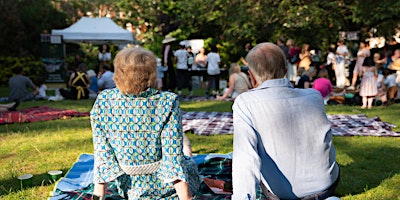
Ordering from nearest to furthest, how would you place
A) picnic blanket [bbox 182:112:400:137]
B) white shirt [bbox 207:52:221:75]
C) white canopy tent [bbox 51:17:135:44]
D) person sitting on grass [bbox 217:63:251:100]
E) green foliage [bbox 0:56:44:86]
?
picnic blanket [bbox 182:112:400:137] → person sitting on grass [bbox 217:63:251:100] → white shirt [bbox 207:52:221:75] → white canopy tent [bbox 51:17:135:44] → green foliage [bbox 0:56:44:86]

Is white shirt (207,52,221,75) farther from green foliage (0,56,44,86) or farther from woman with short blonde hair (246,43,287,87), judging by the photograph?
woman with short blonde hair (246,43,287,87)

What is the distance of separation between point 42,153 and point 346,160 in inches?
155

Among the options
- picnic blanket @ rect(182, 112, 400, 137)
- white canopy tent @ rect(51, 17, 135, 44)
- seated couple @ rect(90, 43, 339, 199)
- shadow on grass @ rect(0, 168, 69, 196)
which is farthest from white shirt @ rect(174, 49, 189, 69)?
seated couple @ rect(90, 43, 339, 199)

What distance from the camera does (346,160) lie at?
199 inches

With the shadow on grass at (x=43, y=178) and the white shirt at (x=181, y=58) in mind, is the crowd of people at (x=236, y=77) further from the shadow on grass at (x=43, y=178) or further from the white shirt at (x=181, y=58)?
the shadow on grass at (x=43, y=178)

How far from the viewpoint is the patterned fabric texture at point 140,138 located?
2.86m

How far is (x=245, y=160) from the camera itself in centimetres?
212

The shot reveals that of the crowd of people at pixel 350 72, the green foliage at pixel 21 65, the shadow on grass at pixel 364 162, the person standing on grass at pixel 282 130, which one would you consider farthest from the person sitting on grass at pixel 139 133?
the green foliage at pixel 21 65

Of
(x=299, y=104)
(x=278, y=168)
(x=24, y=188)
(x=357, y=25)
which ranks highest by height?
(x=357, y=25)

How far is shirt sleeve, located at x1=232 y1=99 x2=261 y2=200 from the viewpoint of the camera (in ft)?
6.80

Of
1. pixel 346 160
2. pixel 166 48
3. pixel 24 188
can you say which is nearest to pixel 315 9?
pixel 166 48

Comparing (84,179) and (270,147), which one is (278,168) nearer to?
(270,147)

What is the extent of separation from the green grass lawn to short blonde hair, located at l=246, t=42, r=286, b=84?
193cm

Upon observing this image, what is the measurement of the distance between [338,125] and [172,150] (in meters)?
5.17
